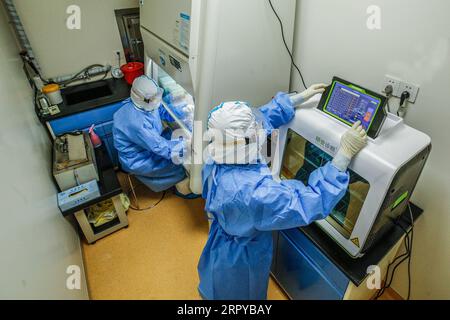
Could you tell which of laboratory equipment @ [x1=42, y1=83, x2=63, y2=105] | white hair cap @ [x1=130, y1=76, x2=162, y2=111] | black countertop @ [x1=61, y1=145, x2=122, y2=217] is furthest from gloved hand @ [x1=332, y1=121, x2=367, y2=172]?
laboratory equipment @ [x1=42, y1=83, x2=63, y2=105]

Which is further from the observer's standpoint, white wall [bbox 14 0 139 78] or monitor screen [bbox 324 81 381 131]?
white wall [bbox 14 0 139 78]

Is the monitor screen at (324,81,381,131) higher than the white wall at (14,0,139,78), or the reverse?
the monitor screen at (324,81,381,131)

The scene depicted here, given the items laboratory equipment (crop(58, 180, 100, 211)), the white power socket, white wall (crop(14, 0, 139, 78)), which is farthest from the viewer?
white wall (crop(14, 0, 139, 78))

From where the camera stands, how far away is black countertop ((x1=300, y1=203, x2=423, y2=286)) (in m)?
1.04

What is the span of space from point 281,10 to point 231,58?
1.20 ft

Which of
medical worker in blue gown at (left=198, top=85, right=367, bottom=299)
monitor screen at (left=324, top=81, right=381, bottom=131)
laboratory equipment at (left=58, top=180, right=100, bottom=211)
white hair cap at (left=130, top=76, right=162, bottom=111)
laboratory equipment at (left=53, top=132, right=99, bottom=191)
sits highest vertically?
monitor screen at (left=324, top=81, right=381, bottom=131)

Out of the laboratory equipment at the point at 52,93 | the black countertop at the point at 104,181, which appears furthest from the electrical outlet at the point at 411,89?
the laboratory equipment at the point at 52,93

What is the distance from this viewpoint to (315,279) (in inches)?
50.3

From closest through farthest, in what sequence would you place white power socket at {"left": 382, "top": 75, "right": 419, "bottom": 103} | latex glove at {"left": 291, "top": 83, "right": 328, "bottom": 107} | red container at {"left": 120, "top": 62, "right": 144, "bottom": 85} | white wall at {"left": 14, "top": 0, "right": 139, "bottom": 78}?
white power socket at {"left": 382, "top": 75, "right": 419, "bottom": 103}
latex glove at {"left": 291, "top": 83, "right": 328, "bottom": 107}
white wall at {"left": 14, "top": 0, "right": 139, "bottom": 78}
red container at {"left": 120, "top": 62, "right": 144, "bottom": 85}

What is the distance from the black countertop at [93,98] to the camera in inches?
80.5

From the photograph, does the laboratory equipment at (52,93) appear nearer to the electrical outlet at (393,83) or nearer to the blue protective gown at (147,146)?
the blue protective gown at (147,146)

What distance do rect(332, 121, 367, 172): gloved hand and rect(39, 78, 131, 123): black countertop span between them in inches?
74.7

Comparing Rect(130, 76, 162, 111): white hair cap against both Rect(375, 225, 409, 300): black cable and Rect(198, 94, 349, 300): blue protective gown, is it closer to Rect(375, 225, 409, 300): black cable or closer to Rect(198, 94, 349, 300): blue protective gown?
Rect(198, 94, 349, 300): blue protective gown

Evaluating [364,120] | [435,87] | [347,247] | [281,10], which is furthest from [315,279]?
[281,10]
